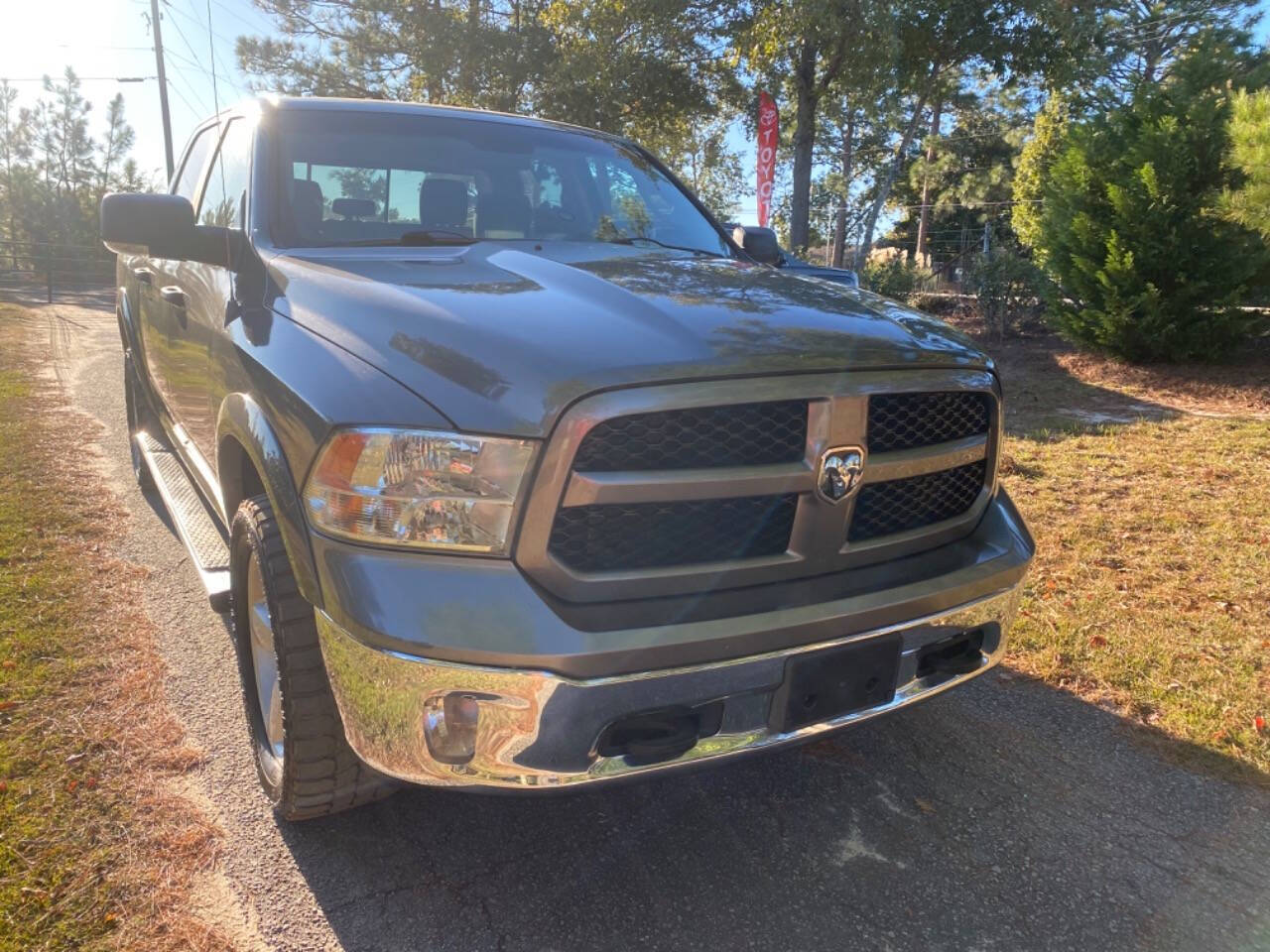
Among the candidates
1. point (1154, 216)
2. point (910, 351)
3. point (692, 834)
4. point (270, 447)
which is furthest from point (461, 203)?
point (1154, 216)

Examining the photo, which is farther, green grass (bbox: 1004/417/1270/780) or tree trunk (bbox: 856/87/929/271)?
tree trunk (bbox: 856/87/929/271)

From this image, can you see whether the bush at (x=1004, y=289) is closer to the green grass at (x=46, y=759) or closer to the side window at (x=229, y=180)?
the side window at (x=229, y=180)

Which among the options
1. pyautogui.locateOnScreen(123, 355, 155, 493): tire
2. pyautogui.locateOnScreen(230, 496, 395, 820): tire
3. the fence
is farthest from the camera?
the fence

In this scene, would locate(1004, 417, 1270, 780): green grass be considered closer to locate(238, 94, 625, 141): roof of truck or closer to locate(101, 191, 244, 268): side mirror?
locate(238, 94, 625, 141): roof of truck

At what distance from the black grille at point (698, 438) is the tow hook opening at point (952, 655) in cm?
66

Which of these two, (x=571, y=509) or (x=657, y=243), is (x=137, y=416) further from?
(x=571, y=509)

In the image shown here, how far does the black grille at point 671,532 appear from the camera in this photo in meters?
1.77

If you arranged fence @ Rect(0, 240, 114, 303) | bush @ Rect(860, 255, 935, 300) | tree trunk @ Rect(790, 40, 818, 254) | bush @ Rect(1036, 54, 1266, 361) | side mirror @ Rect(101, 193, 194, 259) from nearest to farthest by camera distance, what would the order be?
side mirror @ Rect(101, 193, 194, 259) → bush @ Rect(1036, 54, 1266, 361) → tree trunk @ Rect(790, 40, 818, 254) → bush @ Rect(860, 255, 935, 300) → fence @ Rect(0, 240, 114, 303)

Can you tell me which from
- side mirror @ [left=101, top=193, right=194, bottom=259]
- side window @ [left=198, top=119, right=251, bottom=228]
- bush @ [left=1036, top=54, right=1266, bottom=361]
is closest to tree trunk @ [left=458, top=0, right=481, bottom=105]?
bush @ [left=1036, top=54, right=1266, bottom=361]

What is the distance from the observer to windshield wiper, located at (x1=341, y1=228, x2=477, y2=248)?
2.76m

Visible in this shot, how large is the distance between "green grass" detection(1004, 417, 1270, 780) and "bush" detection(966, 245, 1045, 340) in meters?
5.64

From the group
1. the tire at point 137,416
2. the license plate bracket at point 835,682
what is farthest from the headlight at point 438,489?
the tire at point 137,416

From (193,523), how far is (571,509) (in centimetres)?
213

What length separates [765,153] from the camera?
44.6 feet
